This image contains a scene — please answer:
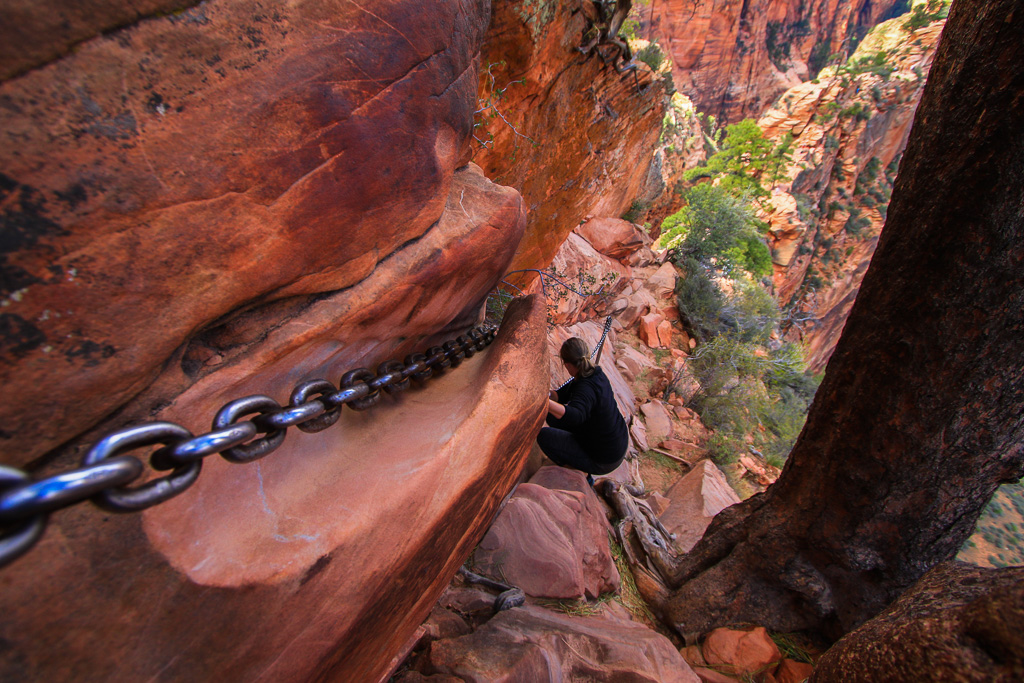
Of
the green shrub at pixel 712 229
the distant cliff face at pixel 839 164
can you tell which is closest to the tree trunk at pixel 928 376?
the green shrub at pixel 712 229

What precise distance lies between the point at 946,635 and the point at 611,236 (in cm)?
850

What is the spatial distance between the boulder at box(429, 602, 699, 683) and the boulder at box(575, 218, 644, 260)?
784 centimetres

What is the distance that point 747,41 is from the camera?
2608 cm

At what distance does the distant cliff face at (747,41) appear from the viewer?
2506cm

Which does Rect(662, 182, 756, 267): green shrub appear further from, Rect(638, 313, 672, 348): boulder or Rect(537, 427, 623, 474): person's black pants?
Rect(537, 427, 623, 474): person's black pants

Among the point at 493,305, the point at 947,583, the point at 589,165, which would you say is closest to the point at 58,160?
the point at 947,583

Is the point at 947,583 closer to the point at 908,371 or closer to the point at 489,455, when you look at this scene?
the point at 908,371

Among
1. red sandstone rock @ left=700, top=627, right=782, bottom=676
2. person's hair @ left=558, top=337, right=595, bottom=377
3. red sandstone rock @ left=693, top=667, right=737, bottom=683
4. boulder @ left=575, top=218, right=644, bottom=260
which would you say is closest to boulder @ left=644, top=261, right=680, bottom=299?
boulder @ left=575, top=218, right=644, bottom=260

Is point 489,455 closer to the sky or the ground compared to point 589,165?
closer to the ground

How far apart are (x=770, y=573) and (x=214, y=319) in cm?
263

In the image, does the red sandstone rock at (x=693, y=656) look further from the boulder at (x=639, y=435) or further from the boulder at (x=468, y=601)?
the boulder at (x=639, y=435)

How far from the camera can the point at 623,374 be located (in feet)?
21.3

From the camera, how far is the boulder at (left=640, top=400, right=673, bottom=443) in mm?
5562

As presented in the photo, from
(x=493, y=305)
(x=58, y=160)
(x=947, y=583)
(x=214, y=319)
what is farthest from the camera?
(x=493, y=305)
